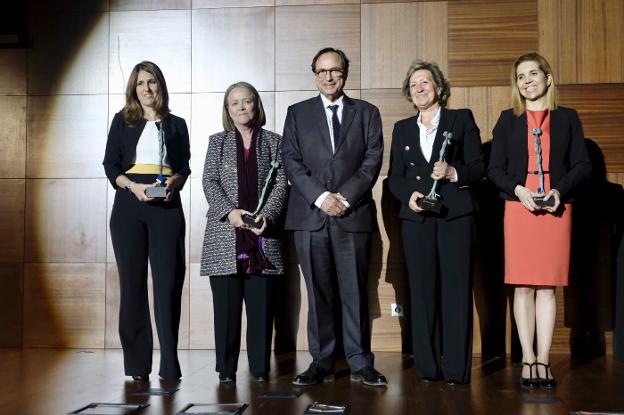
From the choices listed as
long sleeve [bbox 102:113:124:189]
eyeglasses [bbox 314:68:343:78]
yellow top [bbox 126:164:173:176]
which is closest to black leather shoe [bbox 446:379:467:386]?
eyeglasses [bbox 314:68:343:78]

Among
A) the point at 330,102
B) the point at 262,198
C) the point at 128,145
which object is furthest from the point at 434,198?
the point at 128,145

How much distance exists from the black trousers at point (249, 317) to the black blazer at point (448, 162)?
2.80ft

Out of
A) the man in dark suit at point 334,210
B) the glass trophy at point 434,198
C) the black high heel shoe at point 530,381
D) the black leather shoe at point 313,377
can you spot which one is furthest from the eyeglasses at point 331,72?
the black high heel shoe at point 530,381

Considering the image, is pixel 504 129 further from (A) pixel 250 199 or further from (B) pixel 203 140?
(B) pixel 203 140

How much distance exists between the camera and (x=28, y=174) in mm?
5652

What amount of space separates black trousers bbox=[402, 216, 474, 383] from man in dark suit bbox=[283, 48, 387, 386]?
0.25 metres

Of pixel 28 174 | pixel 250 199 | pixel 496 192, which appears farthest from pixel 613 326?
pixel 28 174

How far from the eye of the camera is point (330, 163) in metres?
4.00

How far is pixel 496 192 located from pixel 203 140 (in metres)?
2.11

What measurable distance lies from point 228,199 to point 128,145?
64 centimetres

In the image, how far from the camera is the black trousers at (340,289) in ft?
13.0

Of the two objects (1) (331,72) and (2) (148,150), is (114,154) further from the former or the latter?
(1) (331,72)

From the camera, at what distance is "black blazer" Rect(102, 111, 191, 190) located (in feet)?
13.7

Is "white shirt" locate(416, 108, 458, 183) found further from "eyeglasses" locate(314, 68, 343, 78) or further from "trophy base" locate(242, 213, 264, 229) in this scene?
"trophy base" locate(242, 213, 264, 229)
